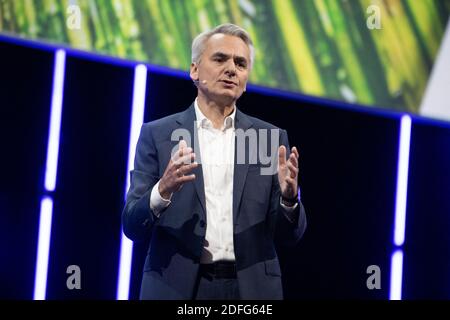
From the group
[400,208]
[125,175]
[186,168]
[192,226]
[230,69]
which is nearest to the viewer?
[186,168]

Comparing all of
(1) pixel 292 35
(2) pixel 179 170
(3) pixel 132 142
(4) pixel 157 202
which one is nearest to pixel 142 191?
(4) pixel 157 202

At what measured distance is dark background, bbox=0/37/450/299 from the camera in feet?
10.9

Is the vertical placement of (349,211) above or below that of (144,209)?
above

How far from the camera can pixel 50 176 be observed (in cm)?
332

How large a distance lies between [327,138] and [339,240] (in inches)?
19.6

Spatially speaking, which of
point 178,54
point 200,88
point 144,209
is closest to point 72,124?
point 178,54

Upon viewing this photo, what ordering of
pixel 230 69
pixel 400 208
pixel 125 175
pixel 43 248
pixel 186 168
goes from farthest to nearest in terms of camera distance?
1. pixel 400 208
2. pixel 125 175
3. pixel 43 248
4. pixel 230 69
5. pixel 186 168

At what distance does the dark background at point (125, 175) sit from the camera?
331 cm

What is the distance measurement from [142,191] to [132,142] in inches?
44.8

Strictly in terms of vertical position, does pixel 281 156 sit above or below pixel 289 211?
above

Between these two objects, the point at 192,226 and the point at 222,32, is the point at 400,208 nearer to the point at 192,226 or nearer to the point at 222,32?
the point at 222,32

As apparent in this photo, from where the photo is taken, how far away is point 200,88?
7.98ft

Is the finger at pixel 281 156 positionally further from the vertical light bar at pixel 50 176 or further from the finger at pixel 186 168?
the vertical light bar at pixel 50 176
